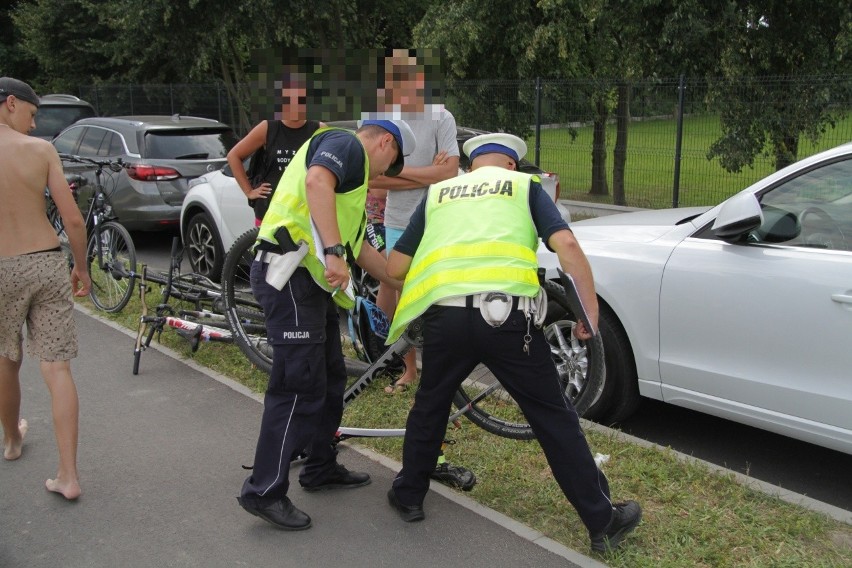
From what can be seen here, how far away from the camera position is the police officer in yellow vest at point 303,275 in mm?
3314

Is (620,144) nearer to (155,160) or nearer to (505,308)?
(155,160)

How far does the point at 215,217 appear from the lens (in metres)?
7.68

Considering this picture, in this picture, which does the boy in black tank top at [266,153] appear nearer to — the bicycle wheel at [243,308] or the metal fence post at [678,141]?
the bicycle wheel at [243,308]

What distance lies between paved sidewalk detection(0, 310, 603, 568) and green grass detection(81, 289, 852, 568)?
0.15m

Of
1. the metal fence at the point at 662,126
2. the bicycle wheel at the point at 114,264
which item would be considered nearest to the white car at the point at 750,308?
the bicycle wheel at the point at 114,264

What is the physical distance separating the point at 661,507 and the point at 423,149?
2.47 metres

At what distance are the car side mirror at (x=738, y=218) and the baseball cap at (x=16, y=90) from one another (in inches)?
128

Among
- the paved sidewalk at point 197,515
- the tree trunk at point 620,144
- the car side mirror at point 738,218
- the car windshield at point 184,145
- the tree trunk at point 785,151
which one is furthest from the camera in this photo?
the tree trunk at point 620,144

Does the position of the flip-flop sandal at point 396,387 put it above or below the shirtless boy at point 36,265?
below

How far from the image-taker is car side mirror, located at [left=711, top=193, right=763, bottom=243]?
12.4 ft

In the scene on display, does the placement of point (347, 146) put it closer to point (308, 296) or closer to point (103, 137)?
point (308, 296)

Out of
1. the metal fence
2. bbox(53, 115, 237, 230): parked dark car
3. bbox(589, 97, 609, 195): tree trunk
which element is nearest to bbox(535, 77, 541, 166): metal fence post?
the metal fence

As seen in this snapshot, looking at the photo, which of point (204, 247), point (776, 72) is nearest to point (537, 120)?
point (776, 72)

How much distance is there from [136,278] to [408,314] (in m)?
4.13
